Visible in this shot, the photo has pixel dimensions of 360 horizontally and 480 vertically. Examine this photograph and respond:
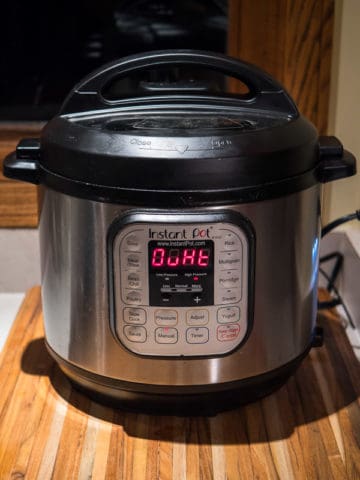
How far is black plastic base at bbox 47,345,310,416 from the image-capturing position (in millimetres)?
698

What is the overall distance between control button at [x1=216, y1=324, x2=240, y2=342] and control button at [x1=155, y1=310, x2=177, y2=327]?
4 centimetres

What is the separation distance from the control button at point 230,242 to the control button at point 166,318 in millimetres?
76

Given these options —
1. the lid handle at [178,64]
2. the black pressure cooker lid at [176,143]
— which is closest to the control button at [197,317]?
the black pressure cooker lid at [176,143]

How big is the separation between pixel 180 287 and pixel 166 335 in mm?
48

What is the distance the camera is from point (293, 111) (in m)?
0.73

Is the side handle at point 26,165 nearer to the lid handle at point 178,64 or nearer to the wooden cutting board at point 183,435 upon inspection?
the lid handle at point 178,64

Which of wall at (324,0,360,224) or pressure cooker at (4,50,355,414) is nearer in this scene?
pressure cooker at (4,50,355,414)

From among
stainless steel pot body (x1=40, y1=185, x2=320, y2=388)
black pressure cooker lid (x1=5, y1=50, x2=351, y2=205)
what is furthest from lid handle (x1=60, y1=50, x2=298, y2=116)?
stainless steel pot body (x1=40, y1=185, x2=320, y2=388)

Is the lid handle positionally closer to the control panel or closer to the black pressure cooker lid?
the black pressure cooker lid

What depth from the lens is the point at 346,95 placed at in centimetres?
93

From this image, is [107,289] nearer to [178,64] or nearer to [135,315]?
[135,315]

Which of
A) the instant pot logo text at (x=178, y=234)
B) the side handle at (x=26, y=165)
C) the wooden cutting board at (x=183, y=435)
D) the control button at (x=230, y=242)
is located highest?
the side handle at (x=26, y=165)

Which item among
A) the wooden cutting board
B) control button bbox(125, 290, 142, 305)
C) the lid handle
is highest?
the lid handle

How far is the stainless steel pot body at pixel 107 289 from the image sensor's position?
66 cm
